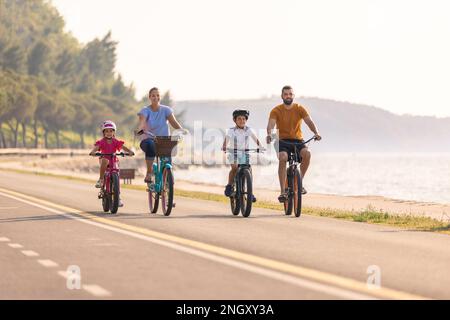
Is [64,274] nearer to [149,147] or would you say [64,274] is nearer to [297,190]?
[149,147]

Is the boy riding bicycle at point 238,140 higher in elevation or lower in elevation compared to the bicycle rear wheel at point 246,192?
higher

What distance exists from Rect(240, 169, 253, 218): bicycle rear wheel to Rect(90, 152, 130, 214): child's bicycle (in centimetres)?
234

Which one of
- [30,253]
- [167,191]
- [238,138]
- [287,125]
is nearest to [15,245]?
[30,253]

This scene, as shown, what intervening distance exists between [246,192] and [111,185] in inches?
106

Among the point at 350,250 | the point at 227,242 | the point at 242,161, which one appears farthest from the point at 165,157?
the point at 350,250

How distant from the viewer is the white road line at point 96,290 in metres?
7.99

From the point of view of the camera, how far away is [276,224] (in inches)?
612

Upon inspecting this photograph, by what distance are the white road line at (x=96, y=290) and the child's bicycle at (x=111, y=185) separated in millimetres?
9030

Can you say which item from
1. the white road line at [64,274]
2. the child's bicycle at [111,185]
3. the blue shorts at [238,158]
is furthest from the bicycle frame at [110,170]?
the white road line at [64,274]

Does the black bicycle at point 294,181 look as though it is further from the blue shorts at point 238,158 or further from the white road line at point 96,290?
the white road line at point 96,290

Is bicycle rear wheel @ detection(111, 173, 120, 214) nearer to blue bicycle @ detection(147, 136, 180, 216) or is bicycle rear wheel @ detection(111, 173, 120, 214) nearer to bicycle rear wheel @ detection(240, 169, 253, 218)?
blue bicycle @ detection(147, 136, 180, 216)

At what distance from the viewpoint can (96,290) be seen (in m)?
8.20
